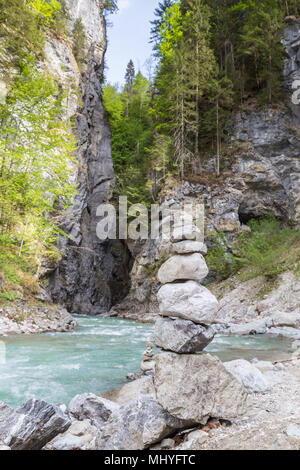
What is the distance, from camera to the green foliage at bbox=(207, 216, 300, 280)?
47.5 feet

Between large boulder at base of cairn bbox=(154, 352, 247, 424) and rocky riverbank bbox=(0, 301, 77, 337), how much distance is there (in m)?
7.77

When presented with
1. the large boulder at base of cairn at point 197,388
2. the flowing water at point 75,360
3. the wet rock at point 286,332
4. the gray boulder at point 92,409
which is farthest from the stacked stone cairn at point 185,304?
the wet rock at point 286,332

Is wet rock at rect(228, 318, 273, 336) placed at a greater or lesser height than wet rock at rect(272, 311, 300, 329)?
lesser

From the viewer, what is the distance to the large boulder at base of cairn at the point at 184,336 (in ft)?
11.7

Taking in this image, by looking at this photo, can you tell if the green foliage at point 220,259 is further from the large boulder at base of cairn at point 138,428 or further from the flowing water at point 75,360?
the large boulder at base of cairn at point 138,428

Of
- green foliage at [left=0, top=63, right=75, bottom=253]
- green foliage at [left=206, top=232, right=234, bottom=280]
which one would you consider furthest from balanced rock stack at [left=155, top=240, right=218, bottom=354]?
green foliage at [left=206, top=232, right=234, bottom=280]

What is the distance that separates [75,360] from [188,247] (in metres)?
5.16

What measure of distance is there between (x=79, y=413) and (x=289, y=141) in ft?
72.4

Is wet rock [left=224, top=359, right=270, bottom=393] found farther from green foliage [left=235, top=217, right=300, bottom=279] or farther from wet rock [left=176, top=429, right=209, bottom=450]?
Answer: green foliage [left=235, top=217, right=300, bottom=279]

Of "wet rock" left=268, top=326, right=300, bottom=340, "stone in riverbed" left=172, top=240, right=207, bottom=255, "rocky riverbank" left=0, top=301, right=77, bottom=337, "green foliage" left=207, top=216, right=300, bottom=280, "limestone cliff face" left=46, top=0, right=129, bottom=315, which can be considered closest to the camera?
"stone in riverbed" left=172, top=240, right=207, bottom=255

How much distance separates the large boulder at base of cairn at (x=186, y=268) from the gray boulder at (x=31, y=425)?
2182 millimetres

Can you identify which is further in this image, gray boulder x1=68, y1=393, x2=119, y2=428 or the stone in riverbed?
the stone in riverbed

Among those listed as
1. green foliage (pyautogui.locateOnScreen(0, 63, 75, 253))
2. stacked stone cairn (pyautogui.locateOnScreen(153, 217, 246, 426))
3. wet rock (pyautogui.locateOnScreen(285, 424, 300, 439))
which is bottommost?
wet rock (pyautogui.locateOnScreen(285, 424, 300, 439))

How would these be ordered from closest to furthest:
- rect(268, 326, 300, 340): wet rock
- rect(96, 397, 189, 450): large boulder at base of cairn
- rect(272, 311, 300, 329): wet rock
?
rect(96, 397, 189, 450): large boulder at base of cairn, rect(268, 326, 300, 340): wet rock, rect(272, 311, 300, 329): wet rock
